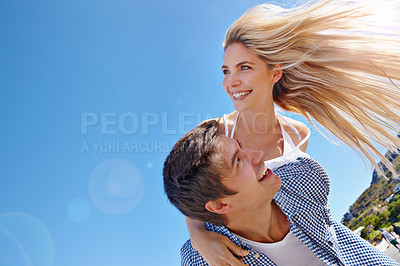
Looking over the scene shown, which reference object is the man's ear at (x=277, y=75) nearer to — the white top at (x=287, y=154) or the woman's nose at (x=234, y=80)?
the woman's nose at (x=234, y=80)

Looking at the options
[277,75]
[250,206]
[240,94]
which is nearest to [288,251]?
[250,206]

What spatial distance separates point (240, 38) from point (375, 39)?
1664 mm

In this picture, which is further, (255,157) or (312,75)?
(312,75)

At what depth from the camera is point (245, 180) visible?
9.30 feet

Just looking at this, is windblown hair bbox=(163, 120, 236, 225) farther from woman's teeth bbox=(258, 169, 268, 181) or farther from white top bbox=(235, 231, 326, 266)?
white top bbox=(235, 231, 326, 266)

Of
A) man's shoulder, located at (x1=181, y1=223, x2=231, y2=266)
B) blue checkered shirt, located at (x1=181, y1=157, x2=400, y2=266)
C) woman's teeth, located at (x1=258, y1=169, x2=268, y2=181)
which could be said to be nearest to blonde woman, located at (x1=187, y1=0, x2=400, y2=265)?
blue checkered shirt, located at (x1=181, y1=157, x2=400, y2=266)

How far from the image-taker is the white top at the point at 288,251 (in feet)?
9.71

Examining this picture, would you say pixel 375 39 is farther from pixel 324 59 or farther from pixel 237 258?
pixel 237 258

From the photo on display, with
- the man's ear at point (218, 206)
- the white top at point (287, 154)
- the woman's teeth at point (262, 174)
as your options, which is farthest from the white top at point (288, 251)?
the white top at point (287, 154)

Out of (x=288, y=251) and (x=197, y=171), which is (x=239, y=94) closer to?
(x=197, y=171)

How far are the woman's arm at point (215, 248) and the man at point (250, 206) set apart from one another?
0.10m

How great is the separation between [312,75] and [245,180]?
241 cm

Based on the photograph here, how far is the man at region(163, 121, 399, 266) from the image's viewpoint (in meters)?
2.82

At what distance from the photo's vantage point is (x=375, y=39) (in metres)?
4.04
